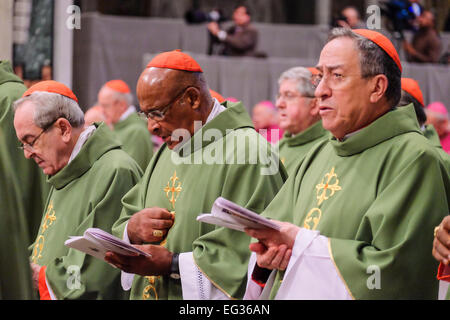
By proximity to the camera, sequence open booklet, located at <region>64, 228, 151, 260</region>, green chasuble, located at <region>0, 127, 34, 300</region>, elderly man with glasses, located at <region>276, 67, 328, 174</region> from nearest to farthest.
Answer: green chasuble, located at <region>0, 127, 34, 300</region> < open booklet, located at <region>64, 228, 151, 260</region> < elderly man with glasses, located at <region>276, 67, 328, 174</region>

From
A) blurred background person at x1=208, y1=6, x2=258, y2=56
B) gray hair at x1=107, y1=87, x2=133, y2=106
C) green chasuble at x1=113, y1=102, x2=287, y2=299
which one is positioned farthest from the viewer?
blurred background person at x1=208, y1=6, x2=258, y2=56

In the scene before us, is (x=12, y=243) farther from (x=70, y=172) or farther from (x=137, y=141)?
(x=137, y=141)

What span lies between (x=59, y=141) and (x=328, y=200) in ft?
6.18

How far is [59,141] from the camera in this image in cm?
448

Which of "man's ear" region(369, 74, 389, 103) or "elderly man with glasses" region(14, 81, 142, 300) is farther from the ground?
"man's ear" region(369, 74, 389, 103)

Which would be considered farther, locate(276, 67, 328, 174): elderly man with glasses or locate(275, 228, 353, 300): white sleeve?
locate(276, 67, 328, 174): elderly man with glasses

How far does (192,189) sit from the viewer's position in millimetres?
3846

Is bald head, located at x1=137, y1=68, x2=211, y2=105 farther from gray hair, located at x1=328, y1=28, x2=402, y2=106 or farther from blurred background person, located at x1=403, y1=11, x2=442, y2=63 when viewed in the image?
blurred background person, located at x1=403, y1=11, x2=442, y2=63

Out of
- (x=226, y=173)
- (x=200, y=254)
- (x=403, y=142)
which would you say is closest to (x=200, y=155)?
(x=226, y=173)

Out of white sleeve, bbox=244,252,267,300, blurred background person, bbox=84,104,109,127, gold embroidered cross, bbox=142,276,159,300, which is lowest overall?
blurred background person, bbox=84,104,109,127

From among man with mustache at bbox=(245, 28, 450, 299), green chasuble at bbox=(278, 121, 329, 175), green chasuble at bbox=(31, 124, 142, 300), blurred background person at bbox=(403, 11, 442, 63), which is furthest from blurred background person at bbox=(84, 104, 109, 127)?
blurred background person at bbox=(403, 11, 442, 63)

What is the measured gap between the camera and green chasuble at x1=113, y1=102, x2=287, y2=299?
3.57 m

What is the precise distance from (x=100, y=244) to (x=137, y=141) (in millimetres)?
5492

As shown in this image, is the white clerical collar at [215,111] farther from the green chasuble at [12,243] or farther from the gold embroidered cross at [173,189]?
A: the green chasuble at [12,243]
